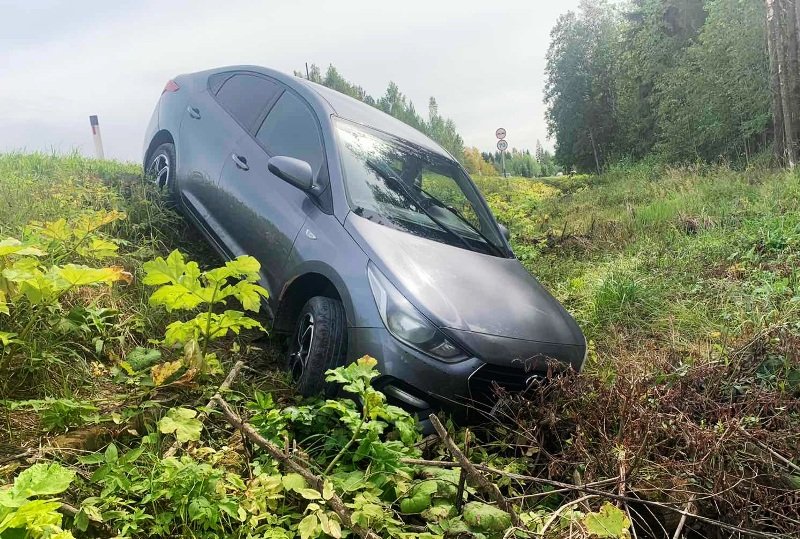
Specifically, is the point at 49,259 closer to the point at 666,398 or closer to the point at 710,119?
the point at 666,398

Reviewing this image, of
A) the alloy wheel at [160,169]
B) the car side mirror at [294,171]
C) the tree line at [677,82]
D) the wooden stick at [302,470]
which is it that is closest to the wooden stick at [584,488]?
the wooden stick at [302,470]

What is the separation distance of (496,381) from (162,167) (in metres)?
3.58

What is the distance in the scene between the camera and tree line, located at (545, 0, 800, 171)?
10.2m

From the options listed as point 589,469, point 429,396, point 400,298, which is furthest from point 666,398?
point 400,298

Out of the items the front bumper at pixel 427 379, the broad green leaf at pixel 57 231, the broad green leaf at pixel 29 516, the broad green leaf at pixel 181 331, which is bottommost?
the front bumper at pixel 427 379

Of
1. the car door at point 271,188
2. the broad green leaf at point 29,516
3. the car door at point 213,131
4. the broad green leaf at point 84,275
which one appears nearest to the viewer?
the broad green leaf at point 29,516

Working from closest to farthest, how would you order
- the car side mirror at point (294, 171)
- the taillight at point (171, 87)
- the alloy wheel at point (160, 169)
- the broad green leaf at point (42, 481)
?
the broad green leaf at point (42, 481)
the car side mirror at point (294, 171)
the alloy wheel at point (160, 169)
the taillight at point (171, 87)

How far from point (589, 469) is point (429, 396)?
0.71 m

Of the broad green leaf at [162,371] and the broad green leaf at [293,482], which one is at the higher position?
the broad green leaf at [162,371]

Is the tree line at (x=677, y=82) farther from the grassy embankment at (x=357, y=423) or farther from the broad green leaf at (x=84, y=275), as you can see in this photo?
the broad green leaf at (x=84, y=275)

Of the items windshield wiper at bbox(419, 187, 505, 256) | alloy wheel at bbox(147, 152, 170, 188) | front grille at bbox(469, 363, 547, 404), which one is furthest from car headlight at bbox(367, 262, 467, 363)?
alloy wheel at bbox(147, 152, 170, 188)

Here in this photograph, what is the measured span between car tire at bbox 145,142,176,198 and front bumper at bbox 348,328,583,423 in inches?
109

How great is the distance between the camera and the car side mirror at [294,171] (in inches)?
118

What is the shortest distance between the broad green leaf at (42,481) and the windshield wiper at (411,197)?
2.39m
